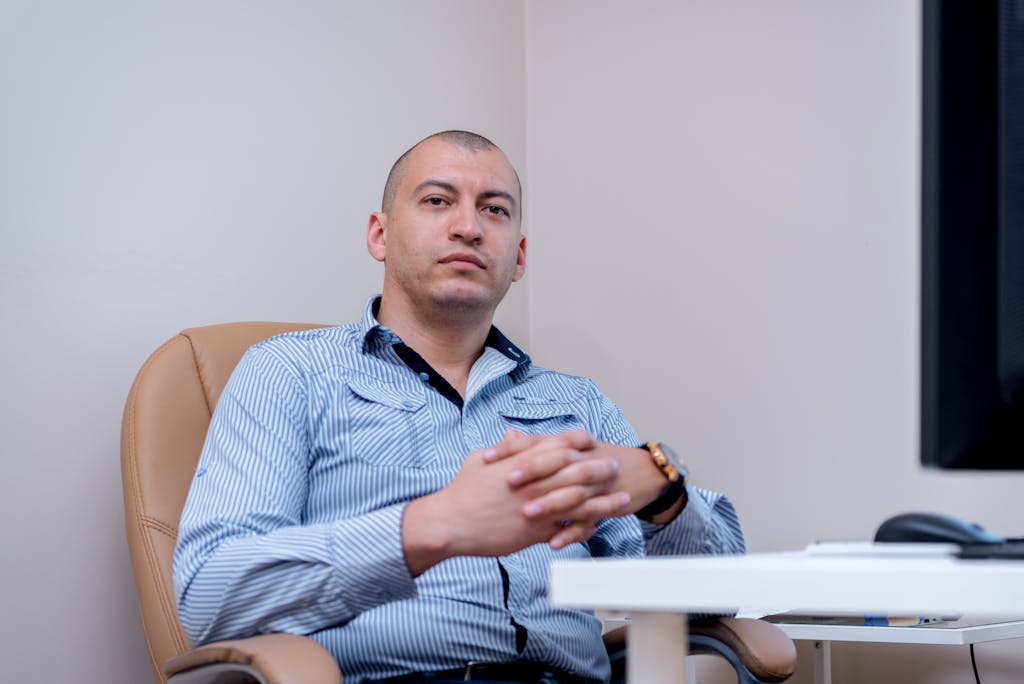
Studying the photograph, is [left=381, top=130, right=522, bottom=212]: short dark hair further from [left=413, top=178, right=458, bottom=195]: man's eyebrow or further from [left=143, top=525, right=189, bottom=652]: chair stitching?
[left=143, top=525, right=189, bottom=652]: chair stitching

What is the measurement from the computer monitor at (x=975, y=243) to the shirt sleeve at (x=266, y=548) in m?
0.59

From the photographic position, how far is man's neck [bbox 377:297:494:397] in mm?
1703

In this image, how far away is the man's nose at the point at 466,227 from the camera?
5.49 ft

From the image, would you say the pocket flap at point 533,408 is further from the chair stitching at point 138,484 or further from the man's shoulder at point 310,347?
the chair stitching at point 138,484

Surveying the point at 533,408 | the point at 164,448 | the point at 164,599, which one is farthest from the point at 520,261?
the point at 164,599

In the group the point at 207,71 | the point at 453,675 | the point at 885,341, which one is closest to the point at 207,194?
the point at 207,71

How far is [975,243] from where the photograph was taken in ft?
2.01

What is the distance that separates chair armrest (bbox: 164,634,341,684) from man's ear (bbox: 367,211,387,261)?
852mm

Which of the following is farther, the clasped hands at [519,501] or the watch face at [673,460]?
the watch face at [673,460]

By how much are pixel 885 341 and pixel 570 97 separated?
1020 mm

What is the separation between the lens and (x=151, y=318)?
1.78 metres

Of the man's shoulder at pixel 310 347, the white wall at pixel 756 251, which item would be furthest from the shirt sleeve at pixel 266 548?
the white wall at pixel 756 251

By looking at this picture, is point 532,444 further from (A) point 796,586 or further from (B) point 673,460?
(A) point 796,586

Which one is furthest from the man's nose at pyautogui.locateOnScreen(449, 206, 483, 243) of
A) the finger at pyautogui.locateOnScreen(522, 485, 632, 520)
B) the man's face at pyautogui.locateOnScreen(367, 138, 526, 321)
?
the finger at pyautogui.locateOnScreen(522, 485, 632, 520)
